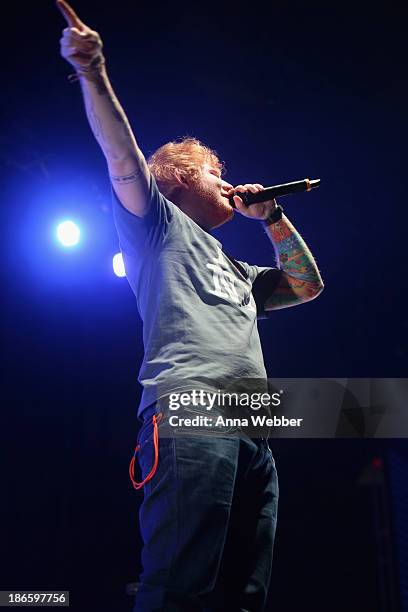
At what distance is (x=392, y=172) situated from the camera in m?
3.54

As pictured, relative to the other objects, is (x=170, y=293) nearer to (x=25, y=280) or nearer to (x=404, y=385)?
(x=25, y=280)

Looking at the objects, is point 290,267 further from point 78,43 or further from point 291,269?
point 78,43

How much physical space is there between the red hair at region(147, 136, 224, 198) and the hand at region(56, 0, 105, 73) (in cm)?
56

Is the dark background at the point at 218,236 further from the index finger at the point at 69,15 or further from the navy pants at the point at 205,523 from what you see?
the navy pants at the point at 205,523

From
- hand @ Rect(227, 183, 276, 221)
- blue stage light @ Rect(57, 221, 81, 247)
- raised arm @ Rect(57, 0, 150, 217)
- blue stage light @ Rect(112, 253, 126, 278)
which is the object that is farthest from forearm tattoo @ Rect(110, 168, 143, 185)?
blue stage light @ Rect(57, 221, 81, 247)

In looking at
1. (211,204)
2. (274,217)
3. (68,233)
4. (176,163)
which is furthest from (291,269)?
(68,233)

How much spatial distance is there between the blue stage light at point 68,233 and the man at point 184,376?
228cm

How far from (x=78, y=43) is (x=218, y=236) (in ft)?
8.70

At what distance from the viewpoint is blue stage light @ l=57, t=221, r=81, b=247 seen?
3.60 m

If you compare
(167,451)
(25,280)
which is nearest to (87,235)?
(25,280)

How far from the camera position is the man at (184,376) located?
100 centimetres

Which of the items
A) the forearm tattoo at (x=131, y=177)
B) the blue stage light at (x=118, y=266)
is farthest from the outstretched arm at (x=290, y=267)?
the blue stage light at (x=118, y=266)

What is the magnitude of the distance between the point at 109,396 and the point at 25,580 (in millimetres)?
1180

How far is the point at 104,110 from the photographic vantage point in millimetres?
1149
